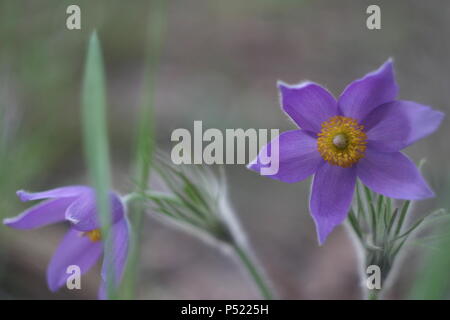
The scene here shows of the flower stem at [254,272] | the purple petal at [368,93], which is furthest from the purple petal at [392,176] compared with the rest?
the flower stem at [254,272]

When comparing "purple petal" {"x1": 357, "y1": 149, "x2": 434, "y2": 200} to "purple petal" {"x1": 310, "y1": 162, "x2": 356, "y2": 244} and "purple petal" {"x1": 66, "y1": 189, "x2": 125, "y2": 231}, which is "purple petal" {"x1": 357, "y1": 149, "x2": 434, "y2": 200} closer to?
"purple petal" {"x1": 310, "y1": 162, "x2": 356, "y2": 244}

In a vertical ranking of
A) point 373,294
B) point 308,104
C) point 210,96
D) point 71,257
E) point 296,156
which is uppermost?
point 210,96

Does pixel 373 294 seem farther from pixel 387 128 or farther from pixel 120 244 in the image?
pixel 120 244

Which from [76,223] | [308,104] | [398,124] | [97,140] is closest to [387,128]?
[398,124]

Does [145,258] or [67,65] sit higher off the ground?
[67,65]
